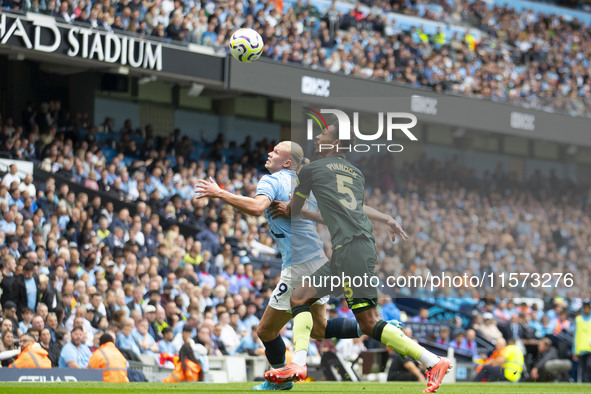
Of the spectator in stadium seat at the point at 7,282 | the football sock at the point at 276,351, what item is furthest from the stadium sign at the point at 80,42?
the football sock at the point at 276,351

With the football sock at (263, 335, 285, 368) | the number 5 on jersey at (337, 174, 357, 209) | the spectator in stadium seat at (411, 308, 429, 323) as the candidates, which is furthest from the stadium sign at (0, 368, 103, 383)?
the spectator in stadium seat at (411, 308, 429, 323)

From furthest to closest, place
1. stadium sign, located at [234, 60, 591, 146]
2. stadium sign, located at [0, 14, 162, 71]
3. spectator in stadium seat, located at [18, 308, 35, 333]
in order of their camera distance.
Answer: stadium sign, located at [234, 60, 591, 146] → stadium sign, located at [0, 14, 162, 71] → spectator in stadium seat, located at [18, 308, 35, 333]

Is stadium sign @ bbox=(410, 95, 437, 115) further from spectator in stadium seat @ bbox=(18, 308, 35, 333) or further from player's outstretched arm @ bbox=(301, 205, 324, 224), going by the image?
player's outstretched arm @ bbox=(301, 205, 324, 224)

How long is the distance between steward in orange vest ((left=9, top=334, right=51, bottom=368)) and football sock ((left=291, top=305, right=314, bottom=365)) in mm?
5733

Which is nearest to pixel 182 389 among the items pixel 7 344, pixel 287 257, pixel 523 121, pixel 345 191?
pixel 287 257

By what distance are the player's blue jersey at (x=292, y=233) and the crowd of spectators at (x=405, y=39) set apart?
11.4m

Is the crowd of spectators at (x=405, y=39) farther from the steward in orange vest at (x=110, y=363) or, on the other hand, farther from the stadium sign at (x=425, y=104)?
the steward in orange vest at (x=110, y=363)

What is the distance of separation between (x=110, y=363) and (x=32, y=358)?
0.99m

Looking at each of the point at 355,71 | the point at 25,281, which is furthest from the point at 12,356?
the point at 355,71

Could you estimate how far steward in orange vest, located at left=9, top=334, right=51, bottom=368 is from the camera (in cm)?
1327

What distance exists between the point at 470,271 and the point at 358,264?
14.2 ft

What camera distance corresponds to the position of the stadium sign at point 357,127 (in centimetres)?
948

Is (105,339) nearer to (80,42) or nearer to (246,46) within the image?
(246,46)

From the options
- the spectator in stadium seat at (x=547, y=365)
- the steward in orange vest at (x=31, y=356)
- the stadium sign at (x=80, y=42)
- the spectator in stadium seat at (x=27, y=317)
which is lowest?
the spectator in stadium seat at (x=547, y=365)
